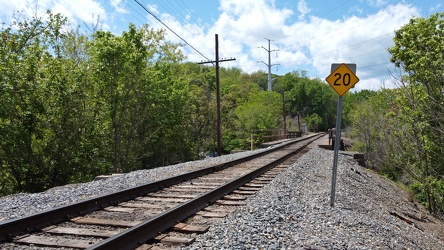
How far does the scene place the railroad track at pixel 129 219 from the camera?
4.27 meters

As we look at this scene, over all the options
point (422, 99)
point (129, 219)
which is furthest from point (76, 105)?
point (422, 99)

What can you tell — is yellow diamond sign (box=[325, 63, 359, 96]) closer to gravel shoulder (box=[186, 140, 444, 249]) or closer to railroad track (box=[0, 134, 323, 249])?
gravel shoulder (box=[186, 140, 444, 249])

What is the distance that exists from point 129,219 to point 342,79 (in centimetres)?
488

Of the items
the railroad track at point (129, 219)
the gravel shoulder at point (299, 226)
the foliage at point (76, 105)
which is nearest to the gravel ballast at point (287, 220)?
the gravel shoulder at point (299, 226)

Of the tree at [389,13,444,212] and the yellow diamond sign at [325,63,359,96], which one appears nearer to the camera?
the yellow diamond sign at [325,63,359,96]

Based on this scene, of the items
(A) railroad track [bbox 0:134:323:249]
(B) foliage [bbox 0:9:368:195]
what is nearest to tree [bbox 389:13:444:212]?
(A) railroad track [bbox 0:134:323:249]

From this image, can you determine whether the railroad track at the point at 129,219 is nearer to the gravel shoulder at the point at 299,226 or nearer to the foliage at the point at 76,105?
the gravel shoulder at the point at 299,226

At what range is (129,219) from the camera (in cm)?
534

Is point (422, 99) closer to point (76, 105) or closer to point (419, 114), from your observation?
point (419, 114)

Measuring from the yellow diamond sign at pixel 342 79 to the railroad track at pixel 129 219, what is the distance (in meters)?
2.88

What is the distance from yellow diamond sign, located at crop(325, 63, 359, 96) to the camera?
24.3ft

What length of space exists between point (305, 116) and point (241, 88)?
42418mm

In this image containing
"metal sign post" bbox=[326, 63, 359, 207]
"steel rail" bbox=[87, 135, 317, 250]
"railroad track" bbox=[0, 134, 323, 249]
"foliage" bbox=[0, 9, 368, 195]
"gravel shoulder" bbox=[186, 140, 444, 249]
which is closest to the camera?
"steel rail" bbox=[87, 135, 317, 250]

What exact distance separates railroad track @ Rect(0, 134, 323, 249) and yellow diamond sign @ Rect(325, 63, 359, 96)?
288 centimetres
